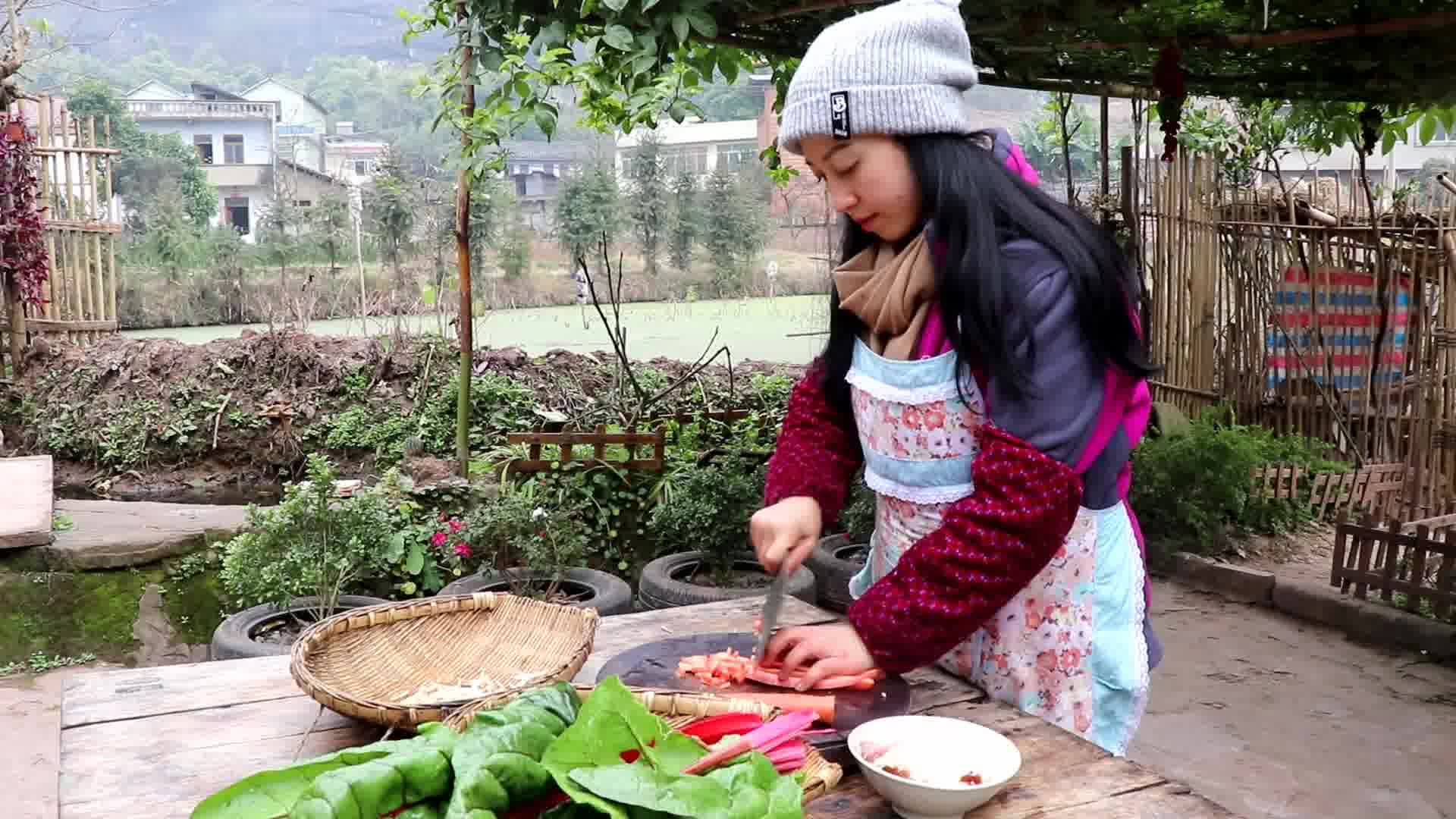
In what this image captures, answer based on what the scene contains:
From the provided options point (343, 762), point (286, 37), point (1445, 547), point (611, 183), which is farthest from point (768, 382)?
point (286, 37)

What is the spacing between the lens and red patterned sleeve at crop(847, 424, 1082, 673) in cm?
132

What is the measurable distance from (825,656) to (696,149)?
7369 mm

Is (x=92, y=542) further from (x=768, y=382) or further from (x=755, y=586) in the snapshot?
(x=768, y=382)

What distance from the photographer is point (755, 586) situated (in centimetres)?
458

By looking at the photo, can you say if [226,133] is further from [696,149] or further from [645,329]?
[696,149]

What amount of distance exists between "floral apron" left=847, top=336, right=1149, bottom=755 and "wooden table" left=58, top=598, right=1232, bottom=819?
72mm

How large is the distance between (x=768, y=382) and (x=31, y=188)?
5.10m

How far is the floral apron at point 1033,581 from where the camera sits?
4.81 ft

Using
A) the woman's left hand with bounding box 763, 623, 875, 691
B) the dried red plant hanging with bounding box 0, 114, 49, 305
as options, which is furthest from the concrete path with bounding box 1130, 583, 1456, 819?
the dried red plant hanging with bounding box 0, 114, 49, 305

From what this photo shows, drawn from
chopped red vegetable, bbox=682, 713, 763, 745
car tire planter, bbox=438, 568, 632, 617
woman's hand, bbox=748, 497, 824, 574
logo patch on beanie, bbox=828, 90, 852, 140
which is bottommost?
car tire planter, bbox=438, 568, 632, 617

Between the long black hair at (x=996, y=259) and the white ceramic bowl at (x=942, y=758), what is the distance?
37 cm

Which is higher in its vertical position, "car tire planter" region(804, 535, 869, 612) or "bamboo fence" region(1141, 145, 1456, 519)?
"bamboo fence" region(1141, 145, 1456, 519)

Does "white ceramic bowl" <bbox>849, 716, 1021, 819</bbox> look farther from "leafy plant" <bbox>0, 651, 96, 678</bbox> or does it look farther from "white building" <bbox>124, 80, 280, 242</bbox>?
"white building" <bbox>124, 80, 280, 242</bbox>

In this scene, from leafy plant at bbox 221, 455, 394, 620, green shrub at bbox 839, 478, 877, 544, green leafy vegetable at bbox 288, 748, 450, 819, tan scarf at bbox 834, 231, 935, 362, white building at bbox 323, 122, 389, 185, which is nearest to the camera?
green leafy vegetable at bbox 288, 748, 450, 819
